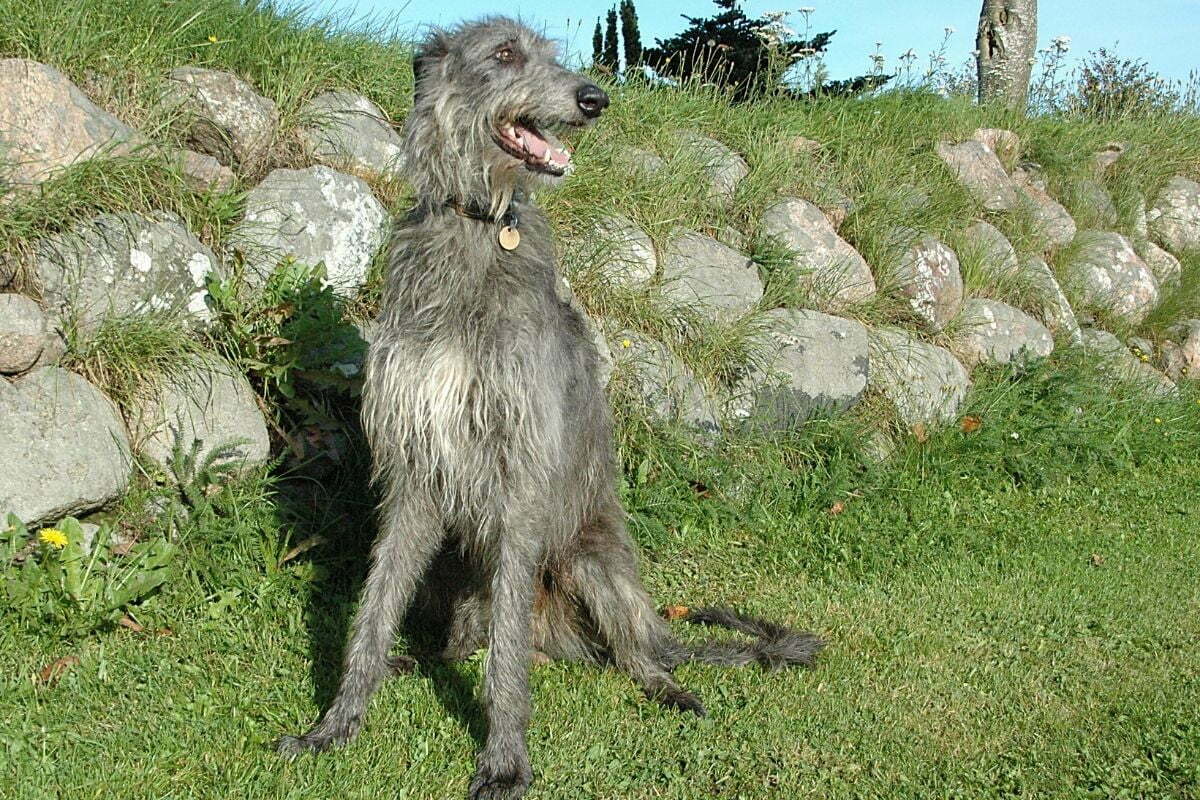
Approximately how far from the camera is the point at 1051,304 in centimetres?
891

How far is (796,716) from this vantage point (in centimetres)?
432

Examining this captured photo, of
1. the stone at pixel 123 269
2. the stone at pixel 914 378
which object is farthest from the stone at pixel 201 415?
the stone at pixel 914 378

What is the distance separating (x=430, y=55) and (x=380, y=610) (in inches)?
81.3

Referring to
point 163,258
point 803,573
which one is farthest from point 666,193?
point 163,258

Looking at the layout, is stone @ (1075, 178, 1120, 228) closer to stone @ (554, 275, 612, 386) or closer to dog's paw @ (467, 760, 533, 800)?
stone @ (554, 275, 612, 386)

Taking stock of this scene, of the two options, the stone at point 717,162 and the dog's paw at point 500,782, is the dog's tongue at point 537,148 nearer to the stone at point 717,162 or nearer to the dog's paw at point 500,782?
the dog's paw at point 500,782

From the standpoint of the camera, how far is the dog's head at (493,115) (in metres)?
3.80

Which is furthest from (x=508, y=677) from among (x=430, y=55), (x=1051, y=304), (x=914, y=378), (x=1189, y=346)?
(x=1189, y=346)

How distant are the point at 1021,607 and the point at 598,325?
2.83 m

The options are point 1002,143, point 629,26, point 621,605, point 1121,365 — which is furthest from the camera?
point 629,26

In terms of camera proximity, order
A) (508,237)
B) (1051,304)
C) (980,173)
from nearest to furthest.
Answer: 1. (508,237)
2. (1051,304)
3. (980,173)

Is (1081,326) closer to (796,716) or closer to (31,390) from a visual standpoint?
(796,716)

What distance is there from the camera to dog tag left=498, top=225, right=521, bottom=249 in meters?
3.91

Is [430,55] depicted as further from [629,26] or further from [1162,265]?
[629,26]
